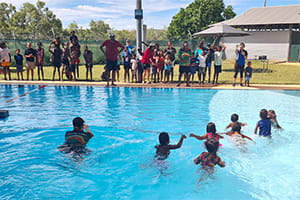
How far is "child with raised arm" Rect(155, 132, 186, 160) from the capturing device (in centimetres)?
479

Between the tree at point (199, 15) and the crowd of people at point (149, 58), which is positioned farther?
the tree at point (199, 15)

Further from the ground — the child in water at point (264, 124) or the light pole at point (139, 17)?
the light pole at point (139, 17)

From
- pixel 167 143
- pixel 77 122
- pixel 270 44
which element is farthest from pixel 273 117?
pixel 270 44

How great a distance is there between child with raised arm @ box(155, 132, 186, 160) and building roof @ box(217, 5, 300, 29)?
30202mm

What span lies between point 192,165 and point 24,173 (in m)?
3.22

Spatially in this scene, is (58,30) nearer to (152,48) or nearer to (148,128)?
(152,48)

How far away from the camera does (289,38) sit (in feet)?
98.7

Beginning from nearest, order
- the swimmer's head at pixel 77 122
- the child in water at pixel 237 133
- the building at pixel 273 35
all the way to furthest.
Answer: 1. the swimmer's head at pixel 77 122
2. the child in water at pixel 237 133
3. the building at pixel 273 35

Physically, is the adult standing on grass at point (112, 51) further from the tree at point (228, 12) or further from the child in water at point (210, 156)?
the tree at point (228, 12)

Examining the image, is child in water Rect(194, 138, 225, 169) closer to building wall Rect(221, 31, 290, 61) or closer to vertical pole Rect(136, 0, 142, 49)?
vertical pole Rect(136, 0, 142, 49)

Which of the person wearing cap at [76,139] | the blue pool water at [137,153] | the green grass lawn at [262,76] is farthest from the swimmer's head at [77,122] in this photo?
the green grass lawn at [262,76]

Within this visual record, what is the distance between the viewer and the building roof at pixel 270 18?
30.4 metres

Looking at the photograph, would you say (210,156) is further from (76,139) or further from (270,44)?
(270,44)

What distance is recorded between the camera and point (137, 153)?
5.75 m
